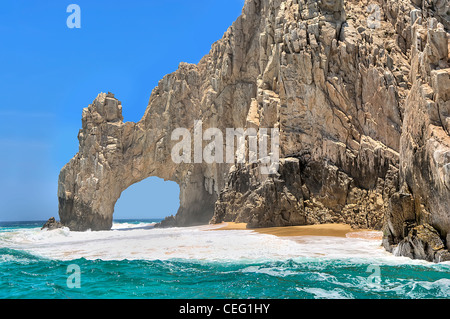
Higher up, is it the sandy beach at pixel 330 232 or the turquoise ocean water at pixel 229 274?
the turquoise ocean water at pixel 229 274

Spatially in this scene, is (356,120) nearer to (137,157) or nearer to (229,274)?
(229,274)

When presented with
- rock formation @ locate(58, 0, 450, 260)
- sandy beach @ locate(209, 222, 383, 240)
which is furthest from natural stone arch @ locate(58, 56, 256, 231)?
sandy beach @ locate(209, 222, 383, 240)

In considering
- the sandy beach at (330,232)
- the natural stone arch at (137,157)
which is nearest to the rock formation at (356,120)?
the sandy beach at (330,232)

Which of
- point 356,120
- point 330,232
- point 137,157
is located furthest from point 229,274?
point 137,157

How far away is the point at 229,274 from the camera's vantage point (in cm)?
785

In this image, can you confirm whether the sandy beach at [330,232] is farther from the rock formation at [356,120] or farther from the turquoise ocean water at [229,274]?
the turquoise ocean water at [229,274]

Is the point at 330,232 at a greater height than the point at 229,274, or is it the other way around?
the point at 229,274

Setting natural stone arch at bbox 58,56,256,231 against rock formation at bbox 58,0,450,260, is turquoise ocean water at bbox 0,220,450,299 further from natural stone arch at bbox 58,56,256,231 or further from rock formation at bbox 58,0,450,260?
natural stone arch at bbox 58,56,256,231

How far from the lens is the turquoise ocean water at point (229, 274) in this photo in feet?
20.7

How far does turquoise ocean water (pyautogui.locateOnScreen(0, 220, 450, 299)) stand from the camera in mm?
6324

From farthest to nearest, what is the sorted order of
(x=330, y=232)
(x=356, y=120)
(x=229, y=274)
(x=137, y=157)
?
(x=137, y=157) → (x=356, y=120) → (x=330, y=232) → (x=229, y=274)

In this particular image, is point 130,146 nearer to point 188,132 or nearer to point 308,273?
point 188,132
